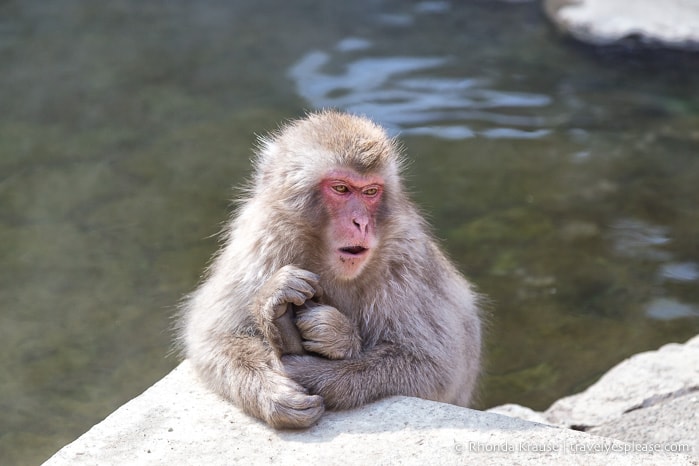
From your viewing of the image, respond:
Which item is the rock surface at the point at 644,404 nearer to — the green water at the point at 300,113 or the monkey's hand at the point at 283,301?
the green water at the point at 300,113

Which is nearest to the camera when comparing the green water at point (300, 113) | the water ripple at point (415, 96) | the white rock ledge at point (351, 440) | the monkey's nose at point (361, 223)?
the white rock ledge at point (351, 440)

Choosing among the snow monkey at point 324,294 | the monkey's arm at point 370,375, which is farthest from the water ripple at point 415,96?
the monkey's arm at point 370,375

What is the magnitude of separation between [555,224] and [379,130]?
3966mm

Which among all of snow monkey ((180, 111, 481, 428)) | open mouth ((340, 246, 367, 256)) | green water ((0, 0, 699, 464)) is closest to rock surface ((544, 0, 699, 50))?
green water ((0, 0, 699, 464))

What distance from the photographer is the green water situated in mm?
5859

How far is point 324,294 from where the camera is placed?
11.3 feet

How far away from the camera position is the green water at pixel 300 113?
5.86 meters

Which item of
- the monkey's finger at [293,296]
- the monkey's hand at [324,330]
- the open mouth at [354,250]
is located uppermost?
the open mouth at [354,250]

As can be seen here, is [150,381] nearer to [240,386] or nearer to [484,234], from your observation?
[240,386]

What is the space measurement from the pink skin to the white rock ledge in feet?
1.74

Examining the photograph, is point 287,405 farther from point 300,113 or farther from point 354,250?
point 300,113

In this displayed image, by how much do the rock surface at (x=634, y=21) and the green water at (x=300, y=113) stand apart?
0.65ft

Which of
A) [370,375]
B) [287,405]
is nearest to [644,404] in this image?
[370,375]

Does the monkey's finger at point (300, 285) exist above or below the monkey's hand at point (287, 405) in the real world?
above
